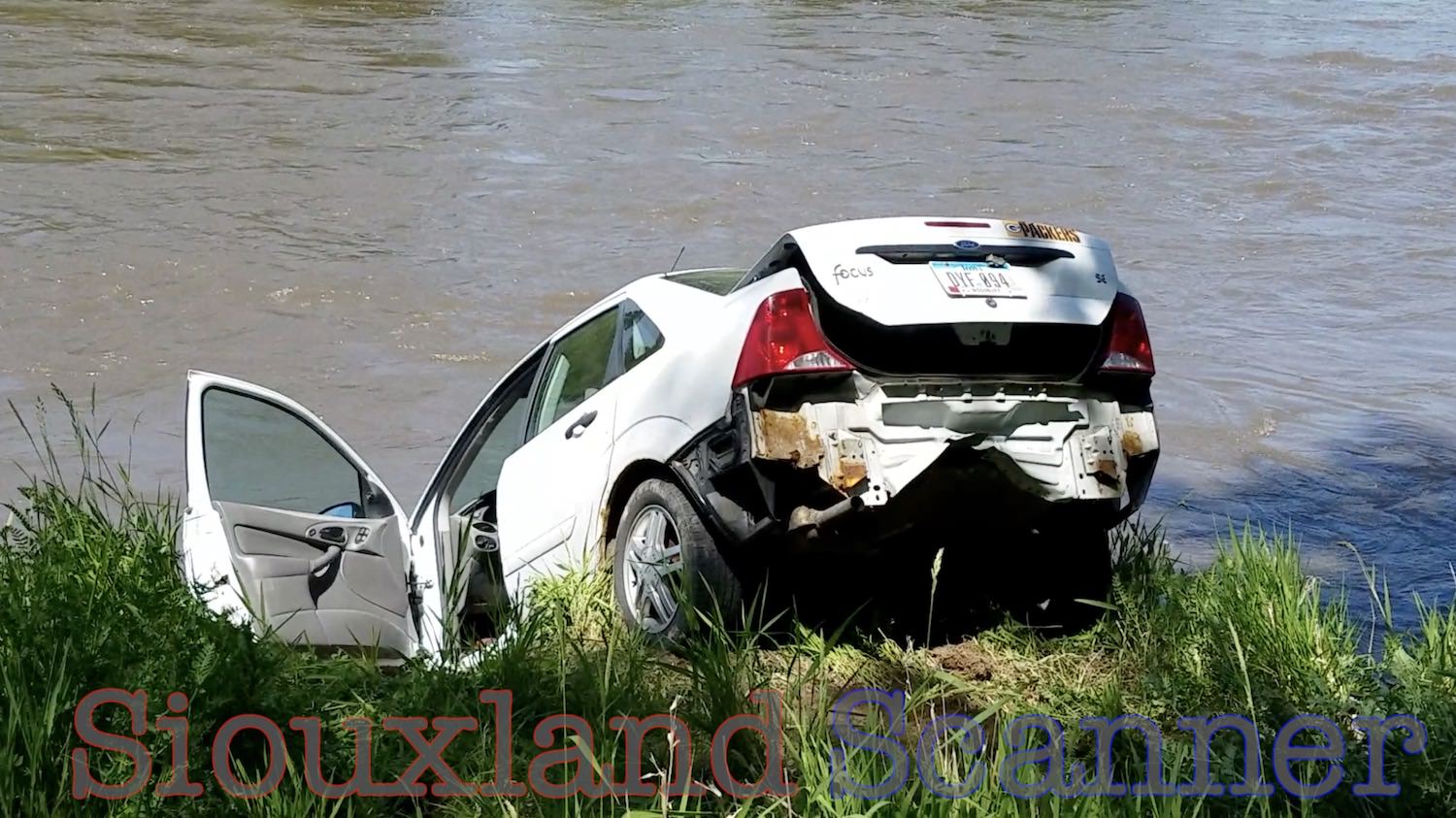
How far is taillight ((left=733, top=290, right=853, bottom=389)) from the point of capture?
180 inches

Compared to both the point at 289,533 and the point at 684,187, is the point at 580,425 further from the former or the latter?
the point at 684,187

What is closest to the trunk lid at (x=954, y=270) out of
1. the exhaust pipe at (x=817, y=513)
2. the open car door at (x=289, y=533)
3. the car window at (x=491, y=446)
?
the exhaust pipe at (x=817, y=513)

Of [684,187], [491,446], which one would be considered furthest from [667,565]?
[684,187]

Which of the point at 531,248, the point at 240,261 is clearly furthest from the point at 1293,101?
the point at 240,261

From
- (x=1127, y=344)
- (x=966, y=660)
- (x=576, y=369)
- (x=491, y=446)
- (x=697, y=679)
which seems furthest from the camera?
(x=491, y=446)

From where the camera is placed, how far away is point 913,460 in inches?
178

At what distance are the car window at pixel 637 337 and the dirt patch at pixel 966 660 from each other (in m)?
1.35

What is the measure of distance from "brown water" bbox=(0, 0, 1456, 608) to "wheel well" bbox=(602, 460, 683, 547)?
3.65 m

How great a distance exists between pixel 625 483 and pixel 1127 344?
1.68m

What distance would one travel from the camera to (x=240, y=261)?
1396 centimetres

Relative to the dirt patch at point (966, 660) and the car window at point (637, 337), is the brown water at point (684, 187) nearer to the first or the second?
the dirt patch at point (966, 660)

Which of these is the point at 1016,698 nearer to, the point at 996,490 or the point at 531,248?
the point at 996,490

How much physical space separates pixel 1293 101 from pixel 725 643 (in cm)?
2017

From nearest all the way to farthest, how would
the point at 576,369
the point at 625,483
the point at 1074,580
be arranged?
the point at 1074,580
the point at 625,483
the point at 576,369
